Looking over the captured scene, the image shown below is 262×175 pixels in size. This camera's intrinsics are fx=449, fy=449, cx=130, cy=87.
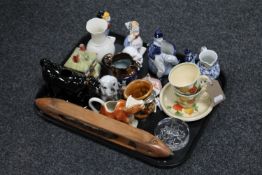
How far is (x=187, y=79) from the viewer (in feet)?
4.33

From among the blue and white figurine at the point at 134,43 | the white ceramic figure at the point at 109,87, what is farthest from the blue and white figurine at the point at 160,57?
the white ceramic figure at the point at 109,87

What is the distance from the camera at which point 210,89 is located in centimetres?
131

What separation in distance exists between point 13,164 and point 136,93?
43 centimetres

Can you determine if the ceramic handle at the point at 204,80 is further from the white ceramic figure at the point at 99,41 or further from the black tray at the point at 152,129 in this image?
the white ceramic figure at the point at 99,41

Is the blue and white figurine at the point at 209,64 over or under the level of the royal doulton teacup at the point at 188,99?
over

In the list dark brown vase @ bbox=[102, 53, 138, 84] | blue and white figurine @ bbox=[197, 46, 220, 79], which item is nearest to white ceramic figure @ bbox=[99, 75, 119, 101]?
dark brown vase @ bbox=[102, 53, 138, 84]

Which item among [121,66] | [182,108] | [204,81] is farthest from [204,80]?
[121,66]

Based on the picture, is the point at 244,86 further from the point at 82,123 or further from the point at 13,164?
the point at 13,164

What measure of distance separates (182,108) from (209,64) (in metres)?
0.16

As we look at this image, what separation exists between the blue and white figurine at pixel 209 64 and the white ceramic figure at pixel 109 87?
27 centimetres

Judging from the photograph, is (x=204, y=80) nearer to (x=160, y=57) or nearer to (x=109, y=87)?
(x=160, y=57)

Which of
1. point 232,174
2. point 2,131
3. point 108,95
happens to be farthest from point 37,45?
point 232,174

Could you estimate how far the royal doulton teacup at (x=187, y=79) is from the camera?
4.19 ft

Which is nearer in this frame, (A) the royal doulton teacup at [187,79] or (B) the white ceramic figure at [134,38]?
(A) the royal doulton teacup at [187,79]
